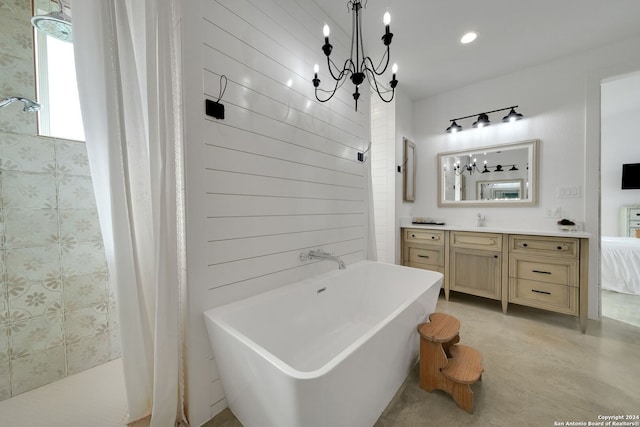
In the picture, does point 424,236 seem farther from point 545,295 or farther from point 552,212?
point 552,212

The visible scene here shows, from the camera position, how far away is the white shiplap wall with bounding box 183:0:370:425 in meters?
1.19

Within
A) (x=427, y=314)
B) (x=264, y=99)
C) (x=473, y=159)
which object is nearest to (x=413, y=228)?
(x=473, y=159)

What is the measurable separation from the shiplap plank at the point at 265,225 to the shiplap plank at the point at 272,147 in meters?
0.42

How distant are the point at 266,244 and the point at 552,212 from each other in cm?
312

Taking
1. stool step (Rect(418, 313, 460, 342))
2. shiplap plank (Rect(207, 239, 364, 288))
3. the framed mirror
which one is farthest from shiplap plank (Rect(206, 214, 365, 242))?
the framed mirror

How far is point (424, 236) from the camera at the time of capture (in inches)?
116

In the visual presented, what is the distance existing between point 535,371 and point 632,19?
9.83 ft

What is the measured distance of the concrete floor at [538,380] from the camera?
1.25 metres

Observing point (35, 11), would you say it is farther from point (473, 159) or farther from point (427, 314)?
point (473, 159)

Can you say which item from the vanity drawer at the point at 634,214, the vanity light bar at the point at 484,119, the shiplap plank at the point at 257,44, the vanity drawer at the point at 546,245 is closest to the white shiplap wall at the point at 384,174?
the vanity light bar at the point at 484,119

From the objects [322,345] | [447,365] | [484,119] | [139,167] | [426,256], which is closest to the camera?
[139,167]

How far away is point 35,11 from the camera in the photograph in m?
1.43

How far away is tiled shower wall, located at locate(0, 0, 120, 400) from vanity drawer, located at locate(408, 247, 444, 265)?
3062 mm

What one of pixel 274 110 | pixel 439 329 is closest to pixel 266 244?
pixel 274 110
